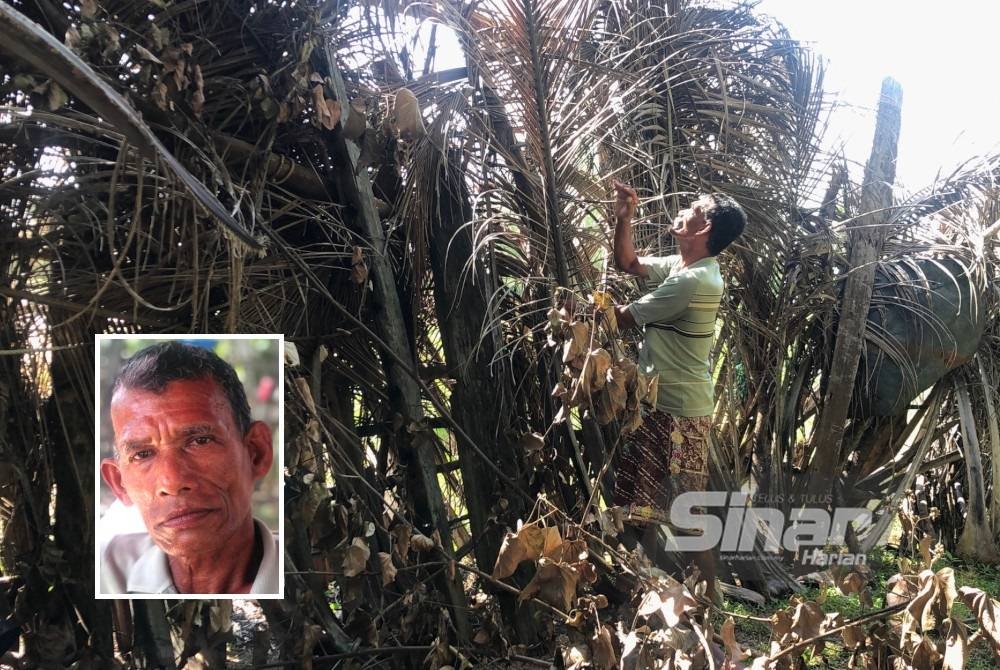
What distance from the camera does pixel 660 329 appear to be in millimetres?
2516

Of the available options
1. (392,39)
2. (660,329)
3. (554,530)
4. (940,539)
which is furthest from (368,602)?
(940,539)

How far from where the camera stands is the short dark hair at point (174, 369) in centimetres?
149

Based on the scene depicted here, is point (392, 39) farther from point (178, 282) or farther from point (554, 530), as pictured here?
point (554, 530)

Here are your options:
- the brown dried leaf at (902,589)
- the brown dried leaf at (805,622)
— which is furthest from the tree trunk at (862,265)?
the brown dried leaf at (805,622)

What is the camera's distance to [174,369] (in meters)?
1.50

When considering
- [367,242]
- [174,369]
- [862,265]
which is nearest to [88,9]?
[174,369]

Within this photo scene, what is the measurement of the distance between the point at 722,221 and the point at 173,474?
5.77ft

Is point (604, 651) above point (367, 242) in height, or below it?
below

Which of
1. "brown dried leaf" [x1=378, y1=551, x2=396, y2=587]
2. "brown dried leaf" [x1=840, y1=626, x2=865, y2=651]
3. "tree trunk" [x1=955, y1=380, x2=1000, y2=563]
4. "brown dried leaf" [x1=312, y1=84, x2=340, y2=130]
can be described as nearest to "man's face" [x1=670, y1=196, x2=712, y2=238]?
"brown dried leaf" [x1=312, y1=84, x2=340, y2=130]

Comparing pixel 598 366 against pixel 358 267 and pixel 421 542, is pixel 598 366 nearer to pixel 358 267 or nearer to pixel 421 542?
pixel 421 542

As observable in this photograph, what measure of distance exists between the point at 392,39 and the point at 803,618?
6.77 feet

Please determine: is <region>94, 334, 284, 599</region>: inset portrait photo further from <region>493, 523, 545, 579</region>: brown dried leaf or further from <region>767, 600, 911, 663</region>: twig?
<region>767, 600, 911, 663</region>: twig

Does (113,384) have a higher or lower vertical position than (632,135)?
lower

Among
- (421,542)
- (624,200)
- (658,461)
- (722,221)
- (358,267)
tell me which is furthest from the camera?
(658,461)
